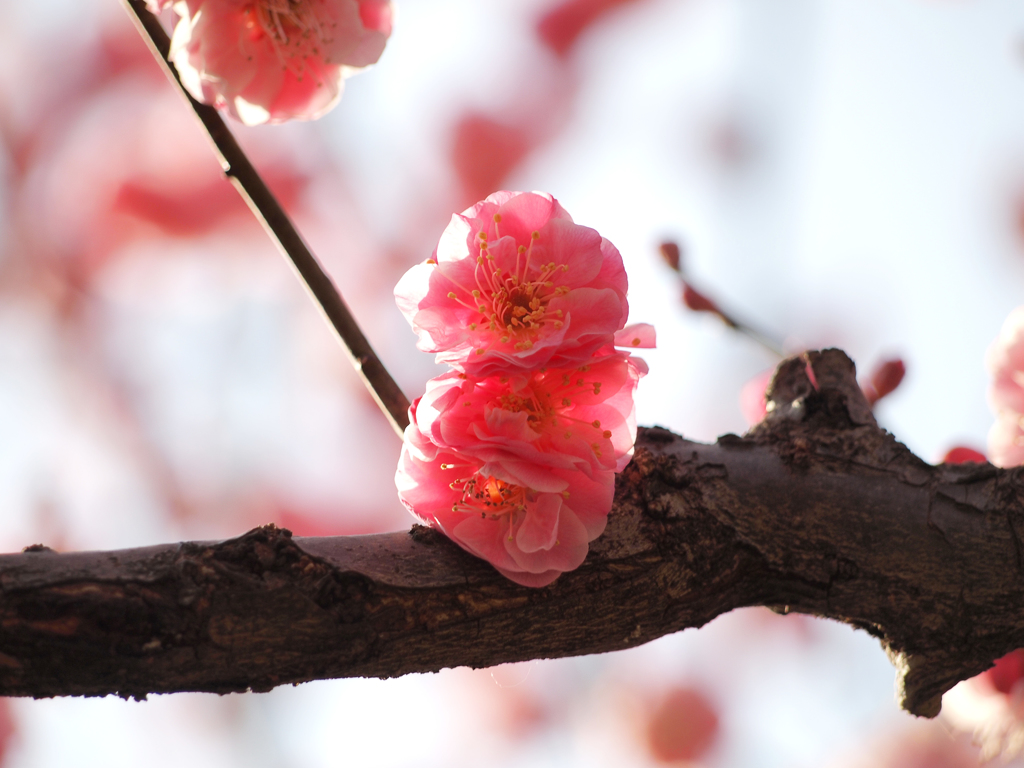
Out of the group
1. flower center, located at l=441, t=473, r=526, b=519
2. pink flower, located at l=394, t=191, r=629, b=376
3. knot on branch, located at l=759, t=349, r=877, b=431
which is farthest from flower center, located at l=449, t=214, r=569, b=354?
knot on branch, located at l=759, t=349, r=877, b=431

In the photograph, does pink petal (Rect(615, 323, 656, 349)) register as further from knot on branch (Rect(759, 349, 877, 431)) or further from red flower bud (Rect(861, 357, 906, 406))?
red flower bud (Rect(861, 357, 906, 406))

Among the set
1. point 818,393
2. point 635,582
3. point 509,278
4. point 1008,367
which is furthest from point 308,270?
point 1008,367

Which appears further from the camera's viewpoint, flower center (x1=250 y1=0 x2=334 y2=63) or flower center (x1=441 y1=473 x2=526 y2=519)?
flower center (x1=250 y1=0 x2=334 y2=63)

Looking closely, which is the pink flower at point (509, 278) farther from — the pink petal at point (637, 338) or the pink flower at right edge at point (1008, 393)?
the pink flower at right edge at point (1008, 393)

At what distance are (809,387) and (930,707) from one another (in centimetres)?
34

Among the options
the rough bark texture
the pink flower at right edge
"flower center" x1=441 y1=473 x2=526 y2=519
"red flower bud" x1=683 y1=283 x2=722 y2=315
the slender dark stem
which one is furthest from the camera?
"red flower bud" x1=683 y1=283 x2=722 y2=315

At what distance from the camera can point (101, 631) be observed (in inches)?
20.0

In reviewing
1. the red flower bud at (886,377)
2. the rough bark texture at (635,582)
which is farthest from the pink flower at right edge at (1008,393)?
the rough bark texture at (635,582)

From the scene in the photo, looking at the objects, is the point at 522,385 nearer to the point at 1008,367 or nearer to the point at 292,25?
the point at 292,25

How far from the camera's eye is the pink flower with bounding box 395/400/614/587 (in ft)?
1.97

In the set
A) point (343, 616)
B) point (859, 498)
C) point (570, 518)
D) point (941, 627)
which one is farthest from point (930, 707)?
point (343, 616)

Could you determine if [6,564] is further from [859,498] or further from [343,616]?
[859,498]

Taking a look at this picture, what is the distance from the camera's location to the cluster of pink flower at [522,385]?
598 millimetres

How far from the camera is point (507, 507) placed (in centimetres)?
62
